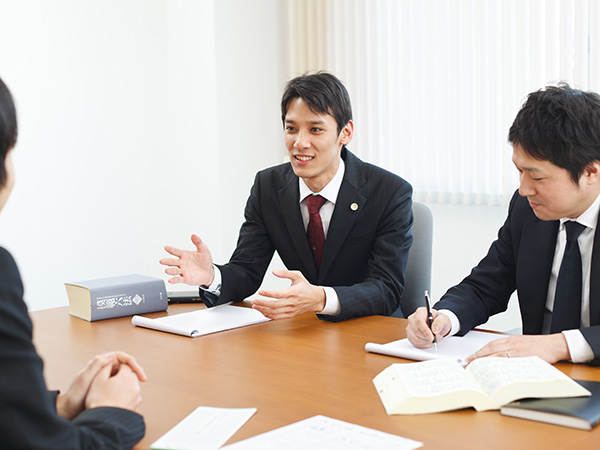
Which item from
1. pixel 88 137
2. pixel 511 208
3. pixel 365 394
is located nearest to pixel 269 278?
pixel 88 137

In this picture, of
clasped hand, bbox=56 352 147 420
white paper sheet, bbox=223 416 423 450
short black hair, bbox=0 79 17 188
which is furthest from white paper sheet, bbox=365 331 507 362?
short black hair, bbox=0 79 17 188

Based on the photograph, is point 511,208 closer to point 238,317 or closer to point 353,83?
point 238,317

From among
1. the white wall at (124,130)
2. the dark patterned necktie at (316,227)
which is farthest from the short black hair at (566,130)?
the white wall at (124,130)

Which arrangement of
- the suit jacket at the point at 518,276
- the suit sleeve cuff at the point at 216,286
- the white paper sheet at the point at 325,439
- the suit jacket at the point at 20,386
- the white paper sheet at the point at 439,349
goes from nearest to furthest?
the suit jacket at the point at 20,386 → the white paper sheet at the point at 325,439 → the white paper sheet at the point at 439,349 → the suit jacket at the point at 518,276 → the suit sleeve cuff at the point at 216,286

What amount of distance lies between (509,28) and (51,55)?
2681 millimetres

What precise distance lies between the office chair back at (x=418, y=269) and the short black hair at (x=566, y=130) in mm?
888

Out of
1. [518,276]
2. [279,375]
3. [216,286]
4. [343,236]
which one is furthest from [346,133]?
[279,375]

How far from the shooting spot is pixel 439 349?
1.78 m

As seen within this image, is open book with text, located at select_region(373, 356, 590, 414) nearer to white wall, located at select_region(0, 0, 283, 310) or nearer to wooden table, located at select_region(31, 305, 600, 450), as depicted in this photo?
wooden table, located at select_region(31, 305, 600, 450)

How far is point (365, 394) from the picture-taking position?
1.45 meters

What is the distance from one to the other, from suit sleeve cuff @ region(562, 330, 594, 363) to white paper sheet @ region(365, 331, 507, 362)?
0.79 ft

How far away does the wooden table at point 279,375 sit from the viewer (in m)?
1.24

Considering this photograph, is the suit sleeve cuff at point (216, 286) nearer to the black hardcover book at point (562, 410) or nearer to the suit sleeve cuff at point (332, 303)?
the suit sleeve cuff at point (332, 303)

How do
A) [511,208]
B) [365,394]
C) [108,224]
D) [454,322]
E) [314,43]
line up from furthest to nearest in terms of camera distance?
[314,43], [108,224], [511,208], [454,322], [365,394]
